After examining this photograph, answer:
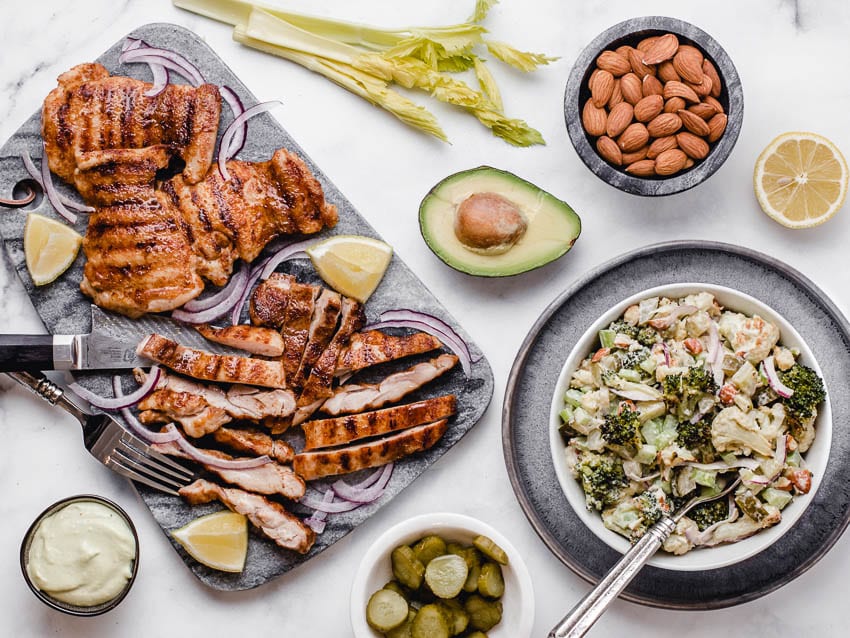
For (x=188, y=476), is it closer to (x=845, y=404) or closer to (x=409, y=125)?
(x=409, y=125)

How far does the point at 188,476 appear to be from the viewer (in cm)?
391

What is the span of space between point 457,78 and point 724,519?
238cm

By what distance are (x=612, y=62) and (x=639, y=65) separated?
0.41 ft

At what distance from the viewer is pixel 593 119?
147 inches

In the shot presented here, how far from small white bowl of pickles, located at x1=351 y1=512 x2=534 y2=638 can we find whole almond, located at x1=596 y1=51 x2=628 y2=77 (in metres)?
2.07

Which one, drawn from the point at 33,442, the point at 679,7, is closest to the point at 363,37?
the point at 679,7

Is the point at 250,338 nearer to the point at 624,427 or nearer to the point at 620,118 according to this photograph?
the point at 624,427

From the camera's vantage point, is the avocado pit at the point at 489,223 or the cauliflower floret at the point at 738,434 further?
the avocado pit at the point at 489,223

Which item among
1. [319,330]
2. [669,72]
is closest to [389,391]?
[319,330]

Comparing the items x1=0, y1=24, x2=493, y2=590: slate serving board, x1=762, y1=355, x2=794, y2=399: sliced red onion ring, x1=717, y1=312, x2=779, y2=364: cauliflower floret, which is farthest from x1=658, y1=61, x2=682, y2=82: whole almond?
x1=0, y1=24, x2=493, y2=590: slate serving board

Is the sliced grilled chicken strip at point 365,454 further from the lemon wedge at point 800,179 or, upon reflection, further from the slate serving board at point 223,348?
the lemon wedge at point 800,179

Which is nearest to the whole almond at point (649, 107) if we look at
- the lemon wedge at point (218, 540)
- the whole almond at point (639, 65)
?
the whole almond at point (639, 65)

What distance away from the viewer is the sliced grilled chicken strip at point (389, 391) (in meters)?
3.89

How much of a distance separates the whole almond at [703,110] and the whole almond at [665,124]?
72 mm
